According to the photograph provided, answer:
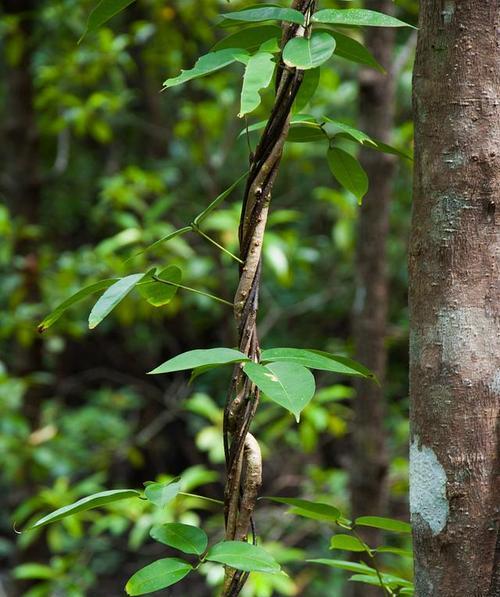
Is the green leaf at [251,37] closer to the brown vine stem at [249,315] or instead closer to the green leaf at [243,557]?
the brown vine stem at [249,315]

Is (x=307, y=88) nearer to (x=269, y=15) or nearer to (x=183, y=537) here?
(x=269, y=15)

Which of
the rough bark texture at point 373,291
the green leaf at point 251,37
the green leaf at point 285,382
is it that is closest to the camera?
the green leaf at point 285,382

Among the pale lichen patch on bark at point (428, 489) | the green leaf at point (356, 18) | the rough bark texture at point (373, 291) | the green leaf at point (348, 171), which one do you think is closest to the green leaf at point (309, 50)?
the green leaf at point (356, 18)

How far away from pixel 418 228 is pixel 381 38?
3.48 feet

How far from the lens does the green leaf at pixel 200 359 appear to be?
1.38ft

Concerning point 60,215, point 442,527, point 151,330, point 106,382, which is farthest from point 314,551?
point 442,527

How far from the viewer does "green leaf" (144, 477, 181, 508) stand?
0.45 meters

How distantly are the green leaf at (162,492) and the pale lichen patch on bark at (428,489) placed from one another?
Answer: 0.15 metres

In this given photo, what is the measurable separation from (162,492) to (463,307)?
0.22m

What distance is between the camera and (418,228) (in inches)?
19.3

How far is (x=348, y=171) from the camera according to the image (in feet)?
1.90

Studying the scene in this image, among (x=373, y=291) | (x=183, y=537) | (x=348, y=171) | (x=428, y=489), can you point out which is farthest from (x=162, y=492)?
(x=373, y=291)

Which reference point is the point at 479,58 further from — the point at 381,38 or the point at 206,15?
the point at 206,15

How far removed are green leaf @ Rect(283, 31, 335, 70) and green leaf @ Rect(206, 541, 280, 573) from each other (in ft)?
0.93
